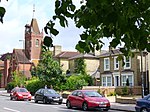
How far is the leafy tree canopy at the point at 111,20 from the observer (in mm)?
4664

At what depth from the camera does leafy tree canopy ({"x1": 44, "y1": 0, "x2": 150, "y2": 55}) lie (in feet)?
15.3

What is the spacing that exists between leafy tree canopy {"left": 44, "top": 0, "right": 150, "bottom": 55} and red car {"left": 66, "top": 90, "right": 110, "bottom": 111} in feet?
71.4

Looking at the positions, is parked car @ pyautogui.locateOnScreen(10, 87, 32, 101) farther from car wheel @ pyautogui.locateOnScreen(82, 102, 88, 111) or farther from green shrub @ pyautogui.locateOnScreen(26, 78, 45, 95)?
car wheel @ pyautogui.locateOnScreen(82, 102, 88, 111)

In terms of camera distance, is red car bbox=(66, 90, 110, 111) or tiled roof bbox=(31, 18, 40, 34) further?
tiled roof bbox=(31, 18, 40, 34)

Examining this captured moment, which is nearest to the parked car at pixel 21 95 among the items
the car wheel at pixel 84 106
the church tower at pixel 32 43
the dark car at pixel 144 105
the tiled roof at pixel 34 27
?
the car wheel at pixel 84 106

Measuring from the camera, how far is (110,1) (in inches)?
186

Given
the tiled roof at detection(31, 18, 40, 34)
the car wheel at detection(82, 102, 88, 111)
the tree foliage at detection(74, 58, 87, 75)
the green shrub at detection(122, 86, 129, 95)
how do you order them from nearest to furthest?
the car wheel at detection(82, 102, 88, 111), the green shrub at detection(122, 86, 129, 95), the tree foliage at detection(74, 58, 87, 75), the tiled roof at detection(31, 18, 40, 34)

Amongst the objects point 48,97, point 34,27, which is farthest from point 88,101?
point 34,27

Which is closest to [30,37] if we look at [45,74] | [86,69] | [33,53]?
[33,53]

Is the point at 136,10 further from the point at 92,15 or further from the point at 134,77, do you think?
the point at 134,77

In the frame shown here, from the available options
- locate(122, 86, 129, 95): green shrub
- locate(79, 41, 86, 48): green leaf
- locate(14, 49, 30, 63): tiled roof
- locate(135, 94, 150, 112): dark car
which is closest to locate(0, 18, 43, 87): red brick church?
locate(14, 49, 30, 63): tiled roof

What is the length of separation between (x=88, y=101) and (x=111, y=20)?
74.7 ft

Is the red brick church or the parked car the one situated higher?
the red brick church

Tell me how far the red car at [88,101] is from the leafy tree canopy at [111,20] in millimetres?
21767
